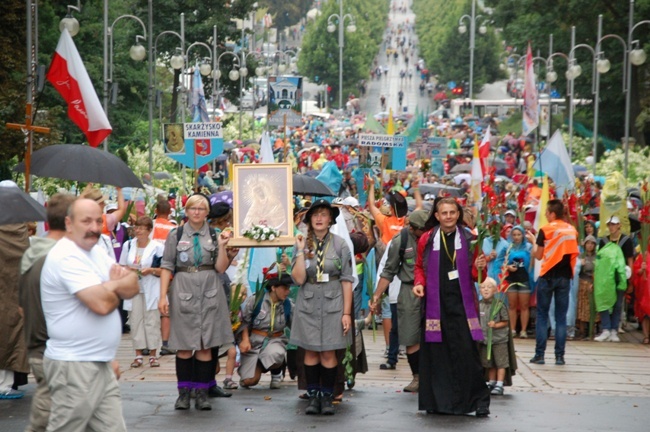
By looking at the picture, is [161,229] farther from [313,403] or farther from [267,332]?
[313,403]

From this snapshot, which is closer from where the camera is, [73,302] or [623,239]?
[73,302]

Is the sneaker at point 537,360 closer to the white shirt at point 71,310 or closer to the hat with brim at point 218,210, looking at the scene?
the hat with brim at point 218,210

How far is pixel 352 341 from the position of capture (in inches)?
444

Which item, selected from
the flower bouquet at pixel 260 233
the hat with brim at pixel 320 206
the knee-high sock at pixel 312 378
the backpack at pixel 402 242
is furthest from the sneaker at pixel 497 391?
the flower bouquet at pixel 260 233

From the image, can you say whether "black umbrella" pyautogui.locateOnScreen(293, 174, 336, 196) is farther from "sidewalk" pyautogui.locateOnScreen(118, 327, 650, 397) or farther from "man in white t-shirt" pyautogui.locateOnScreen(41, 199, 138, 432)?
"man in white t-shirt" pyautogui.locateOnScreen(41, 199, 138, 432)

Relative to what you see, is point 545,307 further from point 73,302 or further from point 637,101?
point 637,101

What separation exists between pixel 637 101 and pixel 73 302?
132ft

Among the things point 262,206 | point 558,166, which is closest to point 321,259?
point 262,206

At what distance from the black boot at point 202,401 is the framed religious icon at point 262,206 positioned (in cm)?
121

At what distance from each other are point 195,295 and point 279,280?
4.84 feet

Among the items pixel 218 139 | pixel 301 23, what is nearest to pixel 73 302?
pixel 218 139

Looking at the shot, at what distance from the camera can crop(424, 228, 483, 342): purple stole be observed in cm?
1075

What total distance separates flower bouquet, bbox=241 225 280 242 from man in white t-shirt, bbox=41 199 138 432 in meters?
3.89

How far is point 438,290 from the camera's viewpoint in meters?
10.8
